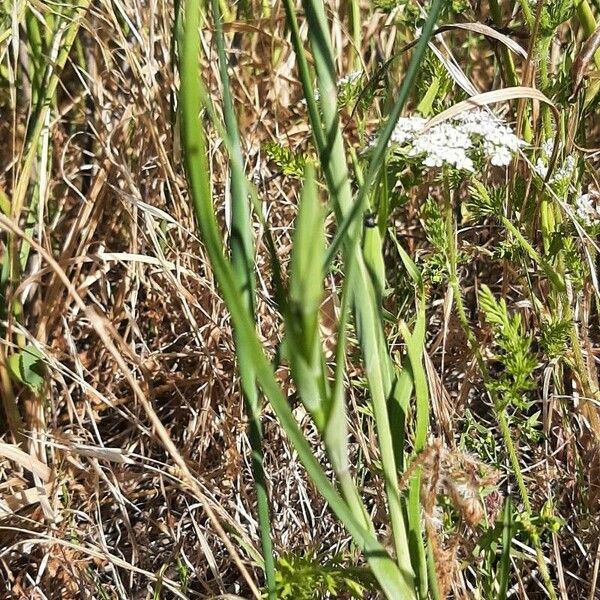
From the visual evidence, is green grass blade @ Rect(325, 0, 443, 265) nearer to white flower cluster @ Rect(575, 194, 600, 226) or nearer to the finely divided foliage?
the finely divided foliage

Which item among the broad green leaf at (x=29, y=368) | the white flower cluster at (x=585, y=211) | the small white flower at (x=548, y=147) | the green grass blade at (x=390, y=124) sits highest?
the green grass blade at (x=390, y=124)

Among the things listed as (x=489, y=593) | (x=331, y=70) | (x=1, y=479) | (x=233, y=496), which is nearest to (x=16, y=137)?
(x=1, y=479)

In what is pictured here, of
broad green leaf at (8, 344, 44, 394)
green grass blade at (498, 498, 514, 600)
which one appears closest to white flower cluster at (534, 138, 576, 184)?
green grass blade at (498, 498, 514, 600)

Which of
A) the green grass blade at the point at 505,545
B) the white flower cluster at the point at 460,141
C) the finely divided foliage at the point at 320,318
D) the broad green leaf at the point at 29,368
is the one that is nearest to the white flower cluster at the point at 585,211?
the finely divided foliage at the point at 320,318

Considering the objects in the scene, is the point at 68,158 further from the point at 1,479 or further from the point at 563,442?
the point at 563,442

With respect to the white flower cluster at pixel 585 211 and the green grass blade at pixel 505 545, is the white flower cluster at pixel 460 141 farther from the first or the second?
the green grass blade at pixel 505 545

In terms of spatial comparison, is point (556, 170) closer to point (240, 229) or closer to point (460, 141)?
point (460, 141)

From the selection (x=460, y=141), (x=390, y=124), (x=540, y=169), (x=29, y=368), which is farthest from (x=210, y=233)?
(x=29, y=368)
